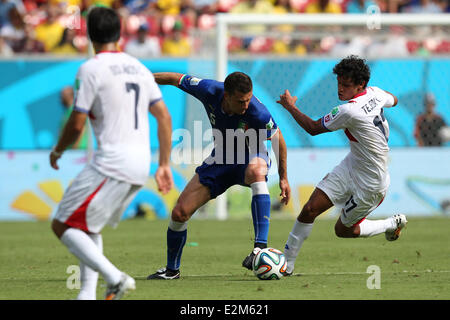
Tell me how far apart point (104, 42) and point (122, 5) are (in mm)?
15479

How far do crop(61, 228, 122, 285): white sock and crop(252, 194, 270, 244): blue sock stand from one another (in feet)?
8.80

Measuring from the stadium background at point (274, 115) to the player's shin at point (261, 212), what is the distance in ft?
25.4

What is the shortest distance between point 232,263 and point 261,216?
4.88 feet

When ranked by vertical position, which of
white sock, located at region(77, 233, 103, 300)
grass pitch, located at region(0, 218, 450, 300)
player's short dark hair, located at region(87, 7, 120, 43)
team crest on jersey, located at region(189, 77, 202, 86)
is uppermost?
player's short dark hair, located at region(87, 7, 120, 43)

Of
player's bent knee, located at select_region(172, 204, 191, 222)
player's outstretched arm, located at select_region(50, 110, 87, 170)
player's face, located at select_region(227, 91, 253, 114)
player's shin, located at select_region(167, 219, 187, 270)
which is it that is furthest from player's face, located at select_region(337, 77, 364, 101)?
player's outstretched arm, located at select_region(50, 110, 87, 170)

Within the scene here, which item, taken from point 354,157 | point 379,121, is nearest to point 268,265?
point 354,157

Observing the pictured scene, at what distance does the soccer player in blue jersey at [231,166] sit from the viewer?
28.2ft

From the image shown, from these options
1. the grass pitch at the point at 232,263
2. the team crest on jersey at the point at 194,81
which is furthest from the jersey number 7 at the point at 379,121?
the team crest on jersey at the point at 194,81

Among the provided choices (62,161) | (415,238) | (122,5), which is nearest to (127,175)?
(415,238)

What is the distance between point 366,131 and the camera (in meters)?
8.70

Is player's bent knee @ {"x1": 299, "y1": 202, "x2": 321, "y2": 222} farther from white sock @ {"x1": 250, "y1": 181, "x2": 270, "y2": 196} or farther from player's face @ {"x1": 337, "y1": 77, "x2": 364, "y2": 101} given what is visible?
player's face @ {"x1": 337, "y1": 77, "x2": 364, "y2": 101}

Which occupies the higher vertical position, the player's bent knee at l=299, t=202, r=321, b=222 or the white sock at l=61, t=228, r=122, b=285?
the white sock at l=61, t=228, r=122, b=285

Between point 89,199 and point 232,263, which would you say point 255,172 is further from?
point 89,199

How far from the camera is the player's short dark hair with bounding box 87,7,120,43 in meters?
6.29
